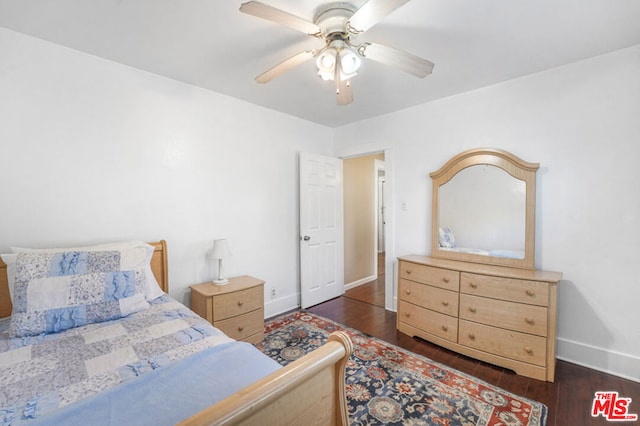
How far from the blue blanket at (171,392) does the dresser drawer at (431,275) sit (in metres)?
1.92

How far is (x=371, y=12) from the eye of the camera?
131 centimetres

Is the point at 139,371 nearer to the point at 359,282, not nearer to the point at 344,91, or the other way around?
the point at 344,91

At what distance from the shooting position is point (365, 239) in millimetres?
4773

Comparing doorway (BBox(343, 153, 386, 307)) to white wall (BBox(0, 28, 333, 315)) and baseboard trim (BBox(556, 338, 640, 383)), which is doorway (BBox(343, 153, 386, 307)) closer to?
white wall (BBox(0, 28, 333, 315))

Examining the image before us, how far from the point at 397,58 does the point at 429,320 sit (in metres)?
2.29

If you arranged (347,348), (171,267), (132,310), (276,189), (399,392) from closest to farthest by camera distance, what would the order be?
1. (347,348)
2. (132,310)
3. (399,392)
4. (171,267)
5. (276,189)

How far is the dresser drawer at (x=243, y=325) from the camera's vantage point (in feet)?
7.92

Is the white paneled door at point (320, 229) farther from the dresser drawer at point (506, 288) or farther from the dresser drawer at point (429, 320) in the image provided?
the dresser drawer at point (506, 288)

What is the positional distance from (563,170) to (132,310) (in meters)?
3.43

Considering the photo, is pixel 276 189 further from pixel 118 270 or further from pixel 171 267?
pixel 118 270

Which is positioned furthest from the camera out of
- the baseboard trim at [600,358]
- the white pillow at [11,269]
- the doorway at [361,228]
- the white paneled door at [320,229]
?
the doorway at [361,228]

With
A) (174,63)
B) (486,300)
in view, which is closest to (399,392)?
(486,300)

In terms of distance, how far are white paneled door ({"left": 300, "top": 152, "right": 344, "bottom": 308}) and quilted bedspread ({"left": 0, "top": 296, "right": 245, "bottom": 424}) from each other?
1.99 metres

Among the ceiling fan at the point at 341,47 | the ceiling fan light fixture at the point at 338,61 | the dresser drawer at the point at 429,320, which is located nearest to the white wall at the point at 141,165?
the ceiling fan at the point at 341,47
